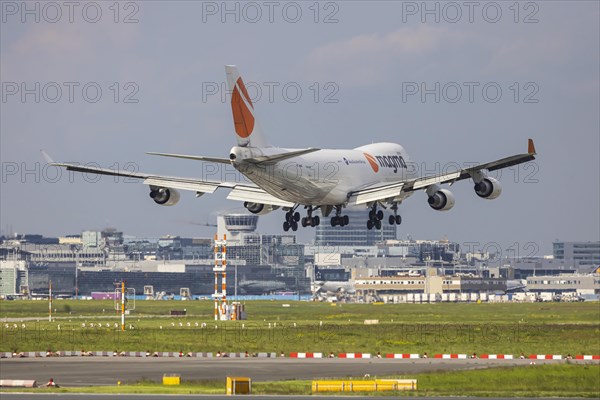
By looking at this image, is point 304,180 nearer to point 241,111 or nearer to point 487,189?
point 241,111

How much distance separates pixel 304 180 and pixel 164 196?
8.91m

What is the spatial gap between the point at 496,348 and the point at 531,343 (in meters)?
4.54

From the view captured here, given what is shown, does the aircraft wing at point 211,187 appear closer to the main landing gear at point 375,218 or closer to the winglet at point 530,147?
A: the main landing gear at point 375,218

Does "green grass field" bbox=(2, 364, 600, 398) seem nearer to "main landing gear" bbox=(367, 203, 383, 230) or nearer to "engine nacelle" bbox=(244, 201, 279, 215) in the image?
"main landing gear" bbox=(367, 203, 383, 230)

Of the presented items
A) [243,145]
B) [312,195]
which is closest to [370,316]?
[312,195]

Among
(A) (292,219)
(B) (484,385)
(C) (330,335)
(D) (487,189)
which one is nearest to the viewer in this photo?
(B) (484,385)

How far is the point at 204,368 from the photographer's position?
62.2 metres

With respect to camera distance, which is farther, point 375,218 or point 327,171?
point 375,218

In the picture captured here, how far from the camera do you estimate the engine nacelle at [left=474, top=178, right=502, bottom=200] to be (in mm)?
75562

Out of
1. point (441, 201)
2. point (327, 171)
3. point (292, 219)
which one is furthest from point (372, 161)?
point (292, 219)

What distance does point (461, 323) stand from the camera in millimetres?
101125

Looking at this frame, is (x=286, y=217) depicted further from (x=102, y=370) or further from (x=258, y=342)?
(x=102, y=370)

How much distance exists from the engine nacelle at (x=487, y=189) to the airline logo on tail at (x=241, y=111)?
47.1 feet

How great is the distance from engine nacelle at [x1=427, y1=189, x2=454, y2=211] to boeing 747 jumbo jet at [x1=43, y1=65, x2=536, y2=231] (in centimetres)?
6
